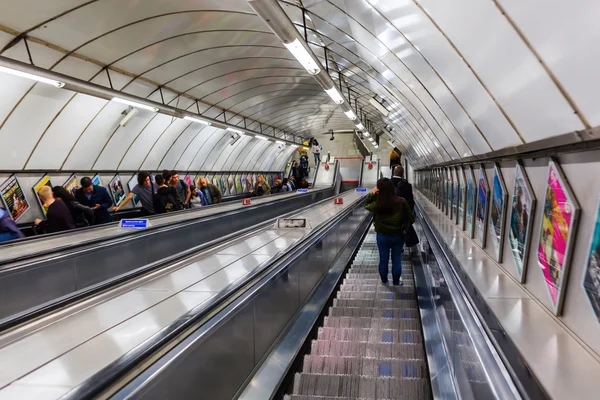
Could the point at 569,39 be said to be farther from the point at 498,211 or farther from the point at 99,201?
the point at 99,201

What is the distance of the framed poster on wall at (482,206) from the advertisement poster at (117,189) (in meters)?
12.8

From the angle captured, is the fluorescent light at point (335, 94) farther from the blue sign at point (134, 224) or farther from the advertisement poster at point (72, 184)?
the advertisement poster at point (72, 184)

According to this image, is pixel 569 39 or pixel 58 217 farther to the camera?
pixel 58 217

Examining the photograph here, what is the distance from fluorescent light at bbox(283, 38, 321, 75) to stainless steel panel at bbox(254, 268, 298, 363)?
397 cm

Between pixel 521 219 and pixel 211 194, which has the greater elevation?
pixel 521 219

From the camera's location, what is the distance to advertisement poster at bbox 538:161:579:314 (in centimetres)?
275

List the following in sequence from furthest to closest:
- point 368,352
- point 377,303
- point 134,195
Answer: point 134,195 → point 377,303 → point 368,352

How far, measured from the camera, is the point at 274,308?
3982mm

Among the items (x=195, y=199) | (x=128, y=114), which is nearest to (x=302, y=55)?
(x=195, y=199)

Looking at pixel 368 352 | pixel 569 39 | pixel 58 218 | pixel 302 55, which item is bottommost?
pixel 368 352

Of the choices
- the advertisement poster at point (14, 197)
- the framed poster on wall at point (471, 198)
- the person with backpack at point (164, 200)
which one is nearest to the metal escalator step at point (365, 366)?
the framed poster on wall at point (471, 198)

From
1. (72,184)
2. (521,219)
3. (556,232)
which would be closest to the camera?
(556,232)

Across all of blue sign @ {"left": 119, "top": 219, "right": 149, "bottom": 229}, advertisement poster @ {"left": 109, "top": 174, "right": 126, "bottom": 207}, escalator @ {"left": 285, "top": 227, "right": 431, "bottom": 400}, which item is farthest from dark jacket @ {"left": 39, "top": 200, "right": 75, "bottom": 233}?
advertisement poster @ {"left": 109, "top": 174, "right": 126, "bottom": 207}

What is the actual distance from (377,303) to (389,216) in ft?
4.50
